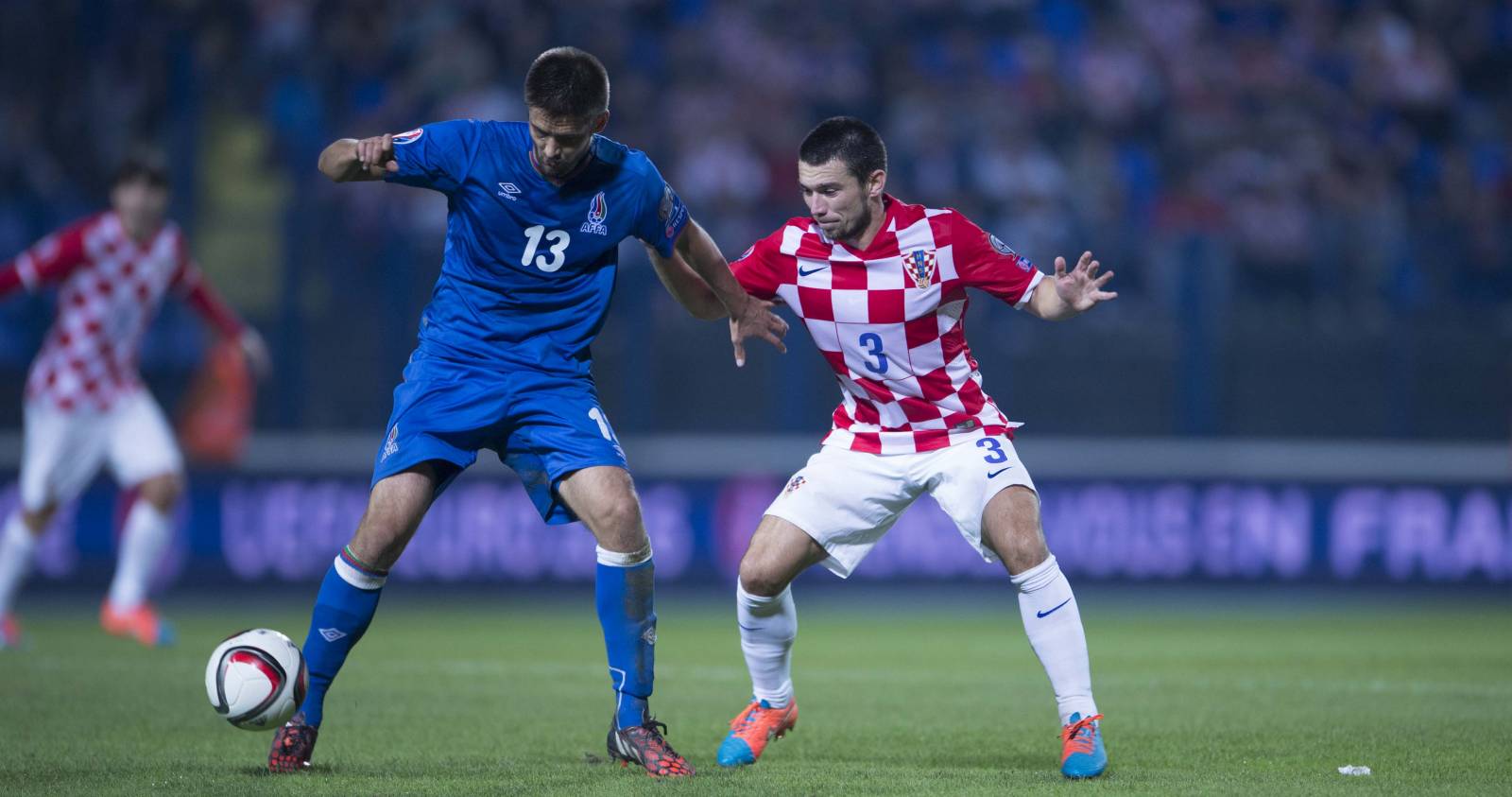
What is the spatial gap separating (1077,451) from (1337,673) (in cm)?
479

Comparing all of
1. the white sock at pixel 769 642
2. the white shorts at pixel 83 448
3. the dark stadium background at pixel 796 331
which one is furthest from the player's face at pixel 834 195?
the dark stadium background at pixel 796 331

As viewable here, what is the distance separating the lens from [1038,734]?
20.6 ft

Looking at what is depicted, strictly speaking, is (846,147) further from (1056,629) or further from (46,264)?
(46,264)

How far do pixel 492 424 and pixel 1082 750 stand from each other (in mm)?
2017

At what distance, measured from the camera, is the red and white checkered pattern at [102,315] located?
370 inches

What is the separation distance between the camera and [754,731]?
18.4 ft

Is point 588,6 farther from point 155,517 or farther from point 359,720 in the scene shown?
point 359,720

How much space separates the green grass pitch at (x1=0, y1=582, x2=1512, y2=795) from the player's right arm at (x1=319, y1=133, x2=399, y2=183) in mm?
1749

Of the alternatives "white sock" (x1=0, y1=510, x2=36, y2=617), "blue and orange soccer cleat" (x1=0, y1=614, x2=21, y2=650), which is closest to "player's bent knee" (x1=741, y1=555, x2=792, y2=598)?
"blue and orange soccer cleat" (x1=0, y1=614, x2=21, y2=650)

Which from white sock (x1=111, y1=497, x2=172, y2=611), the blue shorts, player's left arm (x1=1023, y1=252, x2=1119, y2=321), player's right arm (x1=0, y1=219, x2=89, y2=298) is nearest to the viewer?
the blue shorts

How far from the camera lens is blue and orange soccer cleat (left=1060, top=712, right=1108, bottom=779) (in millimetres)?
5105

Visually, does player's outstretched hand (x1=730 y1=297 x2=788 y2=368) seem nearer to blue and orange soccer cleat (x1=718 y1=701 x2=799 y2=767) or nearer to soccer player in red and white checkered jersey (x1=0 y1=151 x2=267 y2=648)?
blue and orange soccer cleat (x1=718 y1=701 x2=799 y2=767)

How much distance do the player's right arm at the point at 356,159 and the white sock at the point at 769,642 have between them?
1.76m

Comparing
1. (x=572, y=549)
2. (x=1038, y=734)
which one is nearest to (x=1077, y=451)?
(x=572, y=549)
